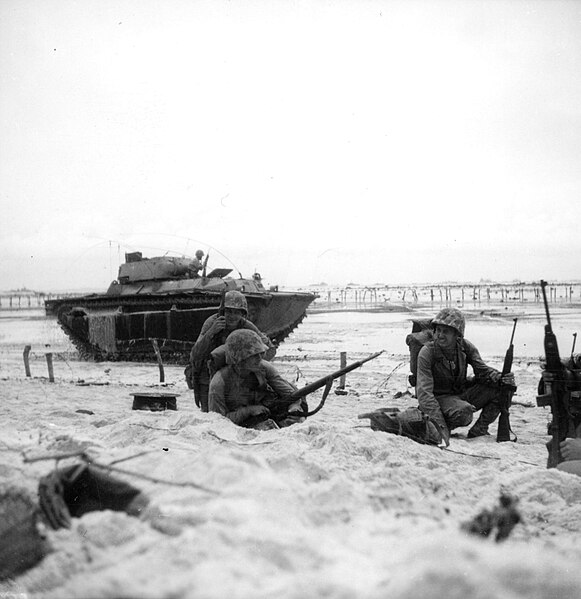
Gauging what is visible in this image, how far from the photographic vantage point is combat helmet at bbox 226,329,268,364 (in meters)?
4.25

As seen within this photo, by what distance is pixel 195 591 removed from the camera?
125cm

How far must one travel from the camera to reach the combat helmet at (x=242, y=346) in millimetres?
4254

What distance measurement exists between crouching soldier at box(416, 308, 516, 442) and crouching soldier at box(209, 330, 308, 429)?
3.80 feet

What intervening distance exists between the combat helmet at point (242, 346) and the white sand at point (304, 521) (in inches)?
19.7

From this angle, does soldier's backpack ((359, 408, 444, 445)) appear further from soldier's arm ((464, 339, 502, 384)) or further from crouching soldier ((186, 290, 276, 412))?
crouching soldier ((186, 290, 276, 412))

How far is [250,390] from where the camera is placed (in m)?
4.51

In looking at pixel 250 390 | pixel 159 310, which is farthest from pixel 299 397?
pixel 159 310

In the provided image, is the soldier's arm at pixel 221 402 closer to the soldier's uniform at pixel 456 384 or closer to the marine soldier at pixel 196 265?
the soldier's uniform at pixel 456 384

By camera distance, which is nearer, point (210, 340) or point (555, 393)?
point (555, 393)

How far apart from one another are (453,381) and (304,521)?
3660 mm

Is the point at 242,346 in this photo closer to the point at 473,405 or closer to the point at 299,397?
the point at 299,397

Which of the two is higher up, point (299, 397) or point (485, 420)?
point (299, 397)

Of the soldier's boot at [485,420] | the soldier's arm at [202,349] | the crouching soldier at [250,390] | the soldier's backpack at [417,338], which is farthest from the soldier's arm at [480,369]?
the soldier's arm at [202,349]

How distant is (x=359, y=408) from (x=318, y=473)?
14.6ft
